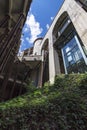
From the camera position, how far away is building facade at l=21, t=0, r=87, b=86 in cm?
1141

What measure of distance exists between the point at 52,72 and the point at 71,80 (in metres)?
6.46

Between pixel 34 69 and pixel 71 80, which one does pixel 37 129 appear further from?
pixel 34 69

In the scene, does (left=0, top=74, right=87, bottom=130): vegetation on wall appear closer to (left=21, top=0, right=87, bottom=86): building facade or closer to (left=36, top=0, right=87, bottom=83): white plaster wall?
(left=21, top=0, right=87, bottom=86): building facade

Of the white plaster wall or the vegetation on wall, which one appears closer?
the vegetation on wall

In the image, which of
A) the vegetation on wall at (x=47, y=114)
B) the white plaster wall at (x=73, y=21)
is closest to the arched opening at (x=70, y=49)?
the white plaster wall at (x=73, y=21)

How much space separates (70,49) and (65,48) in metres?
1.16

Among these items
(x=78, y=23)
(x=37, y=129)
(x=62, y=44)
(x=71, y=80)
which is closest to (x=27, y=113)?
(x=37, y=129)

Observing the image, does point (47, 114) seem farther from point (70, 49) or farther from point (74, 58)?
point (70, 49)

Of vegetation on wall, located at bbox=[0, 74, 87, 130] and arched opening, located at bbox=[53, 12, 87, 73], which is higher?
arched opening, located at bbox=[53, 12, 87, 73]

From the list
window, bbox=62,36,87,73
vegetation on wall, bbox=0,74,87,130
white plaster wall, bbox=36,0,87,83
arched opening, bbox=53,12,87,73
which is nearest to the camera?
vegetation on wall, bbox=0,74,87,130

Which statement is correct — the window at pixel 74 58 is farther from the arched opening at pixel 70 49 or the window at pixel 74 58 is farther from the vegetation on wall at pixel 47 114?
the vegetation on wall at pixel 47 114

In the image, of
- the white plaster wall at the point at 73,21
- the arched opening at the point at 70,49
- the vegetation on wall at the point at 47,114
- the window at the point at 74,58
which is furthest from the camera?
the white plaster wall at the point at 73,21

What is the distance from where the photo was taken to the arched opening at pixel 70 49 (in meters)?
11.0

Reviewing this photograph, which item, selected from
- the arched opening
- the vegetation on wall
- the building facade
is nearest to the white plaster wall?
the building facade
